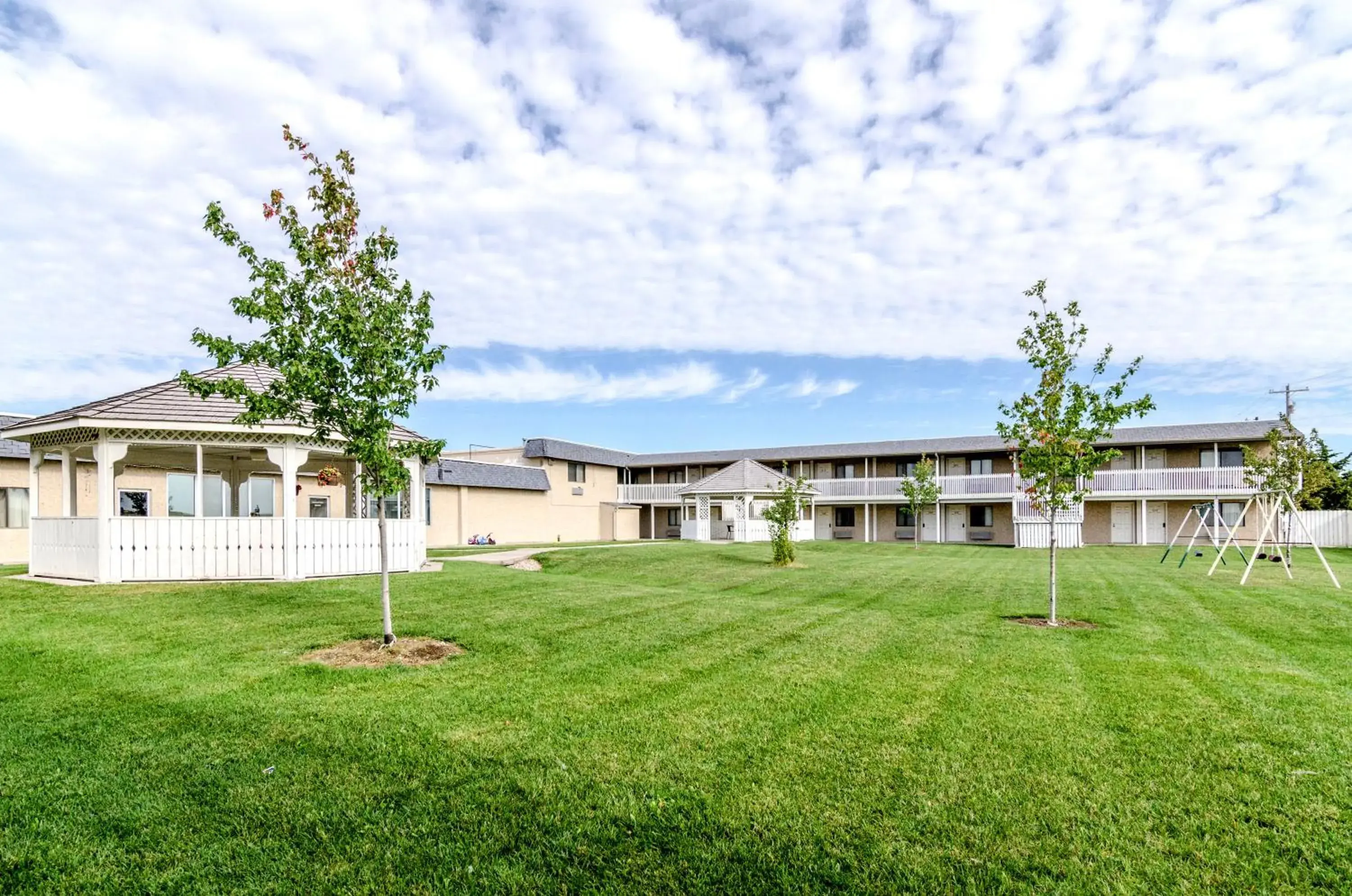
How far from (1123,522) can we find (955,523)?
7.52m

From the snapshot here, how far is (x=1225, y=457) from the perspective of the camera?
117 ft

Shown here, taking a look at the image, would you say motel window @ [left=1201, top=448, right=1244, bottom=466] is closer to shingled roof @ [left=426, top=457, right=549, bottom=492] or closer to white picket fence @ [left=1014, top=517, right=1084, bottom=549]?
white picket fence @ [left=1014, top=517, right=1084, bottom=549]

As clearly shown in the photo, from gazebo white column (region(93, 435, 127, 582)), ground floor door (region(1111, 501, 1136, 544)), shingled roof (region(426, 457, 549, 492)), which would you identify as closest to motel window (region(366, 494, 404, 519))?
shingled roof (region(426, 457, 549, 492))

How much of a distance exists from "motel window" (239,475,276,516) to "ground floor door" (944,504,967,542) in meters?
30.8

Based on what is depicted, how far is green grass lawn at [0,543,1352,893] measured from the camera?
3596mm

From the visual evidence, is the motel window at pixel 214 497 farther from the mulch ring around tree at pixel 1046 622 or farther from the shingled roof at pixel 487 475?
the mulch ring around tree at pixel 1046 622

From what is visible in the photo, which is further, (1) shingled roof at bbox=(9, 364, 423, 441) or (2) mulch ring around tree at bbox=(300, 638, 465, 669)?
(1) shingled roof at bbox=(9, 364, 423, 441)

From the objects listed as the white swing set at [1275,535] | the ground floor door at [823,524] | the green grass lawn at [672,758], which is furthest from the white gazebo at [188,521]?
the ground floor door at [823,524]

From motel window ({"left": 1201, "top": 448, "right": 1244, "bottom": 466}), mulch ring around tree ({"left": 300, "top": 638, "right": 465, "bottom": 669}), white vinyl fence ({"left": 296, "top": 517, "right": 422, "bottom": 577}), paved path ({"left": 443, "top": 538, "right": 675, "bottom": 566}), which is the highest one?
motel window ({"left": 1201, "top": 448, "right": 1244, "bottom": 466})

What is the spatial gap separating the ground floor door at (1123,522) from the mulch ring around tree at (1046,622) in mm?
28398

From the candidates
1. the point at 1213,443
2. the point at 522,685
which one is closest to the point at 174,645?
the point at 522,685

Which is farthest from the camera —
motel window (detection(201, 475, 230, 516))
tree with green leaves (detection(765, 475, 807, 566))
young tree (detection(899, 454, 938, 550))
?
young tree (detection(899, 454, 938, 550))

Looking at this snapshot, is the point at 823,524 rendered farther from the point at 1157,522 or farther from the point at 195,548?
the point at 195,548

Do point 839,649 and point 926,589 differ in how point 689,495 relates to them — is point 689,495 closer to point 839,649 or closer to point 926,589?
point 926,589
